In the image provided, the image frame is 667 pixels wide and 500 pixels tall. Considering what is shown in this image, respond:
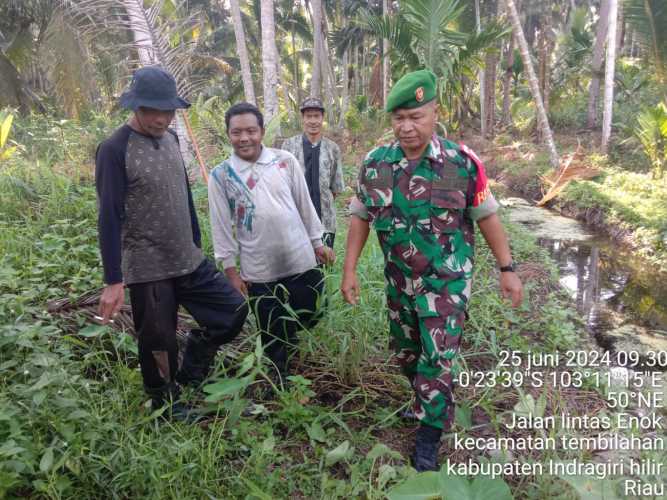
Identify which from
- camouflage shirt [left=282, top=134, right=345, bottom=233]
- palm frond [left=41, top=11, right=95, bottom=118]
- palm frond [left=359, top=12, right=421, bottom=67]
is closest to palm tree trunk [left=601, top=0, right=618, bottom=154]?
palm frond [left=359, top=12, right=421, bottom=67]

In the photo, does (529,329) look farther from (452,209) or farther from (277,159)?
(277,159)

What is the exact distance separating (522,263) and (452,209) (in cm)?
384

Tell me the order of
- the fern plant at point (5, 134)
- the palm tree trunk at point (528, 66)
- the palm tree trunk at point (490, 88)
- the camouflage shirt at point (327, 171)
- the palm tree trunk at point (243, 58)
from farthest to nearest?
the palm tree trunk at point (490, 88)
the palm tree trunk at point (243, 58)
the palm tree trunk at point (528, 66)
the fern plant at point (5, 134)
the camouflage shirt at point (327, 171)

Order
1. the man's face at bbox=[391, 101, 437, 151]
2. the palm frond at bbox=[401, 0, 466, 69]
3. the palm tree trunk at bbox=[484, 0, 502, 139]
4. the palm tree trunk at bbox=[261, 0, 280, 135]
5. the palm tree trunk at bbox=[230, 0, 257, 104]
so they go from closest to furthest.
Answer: the man's face at bbox=[391, 101, 437, 151] → the palm tree trunk at bbox=[261, 0, 280, 135] → the palm frond at bbox=[401, 0, 466, 69] → the palm tree trunk at bbox=[230, 0, 257, 104] → the palm tree trunk at bbox=[484, 0, 502, 139]

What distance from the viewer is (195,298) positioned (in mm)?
2402

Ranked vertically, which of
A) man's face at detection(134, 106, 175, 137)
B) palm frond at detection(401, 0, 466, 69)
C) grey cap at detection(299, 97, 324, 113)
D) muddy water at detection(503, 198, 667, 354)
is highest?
palm frond at detection(401, 0, 466, 69)

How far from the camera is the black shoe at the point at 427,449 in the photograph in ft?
6.94

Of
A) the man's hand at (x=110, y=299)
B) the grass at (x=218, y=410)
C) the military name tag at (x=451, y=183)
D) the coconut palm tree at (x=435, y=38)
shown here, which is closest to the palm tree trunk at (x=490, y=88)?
the coconut palm tree at (x=435, y=38)

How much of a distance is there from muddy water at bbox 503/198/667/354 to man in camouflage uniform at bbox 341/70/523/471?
282 cm

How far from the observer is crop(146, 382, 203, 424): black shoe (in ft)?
7.56

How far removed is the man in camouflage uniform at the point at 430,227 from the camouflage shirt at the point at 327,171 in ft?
5.31

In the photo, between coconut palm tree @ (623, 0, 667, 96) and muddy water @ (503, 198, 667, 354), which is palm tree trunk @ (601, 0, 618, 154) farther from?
muddy water @ (503, 198, 667, 354)

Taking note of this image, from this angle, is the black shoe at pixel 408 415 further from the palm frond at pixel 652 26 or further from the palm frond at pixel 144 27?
the palm frond at pixel 652 26

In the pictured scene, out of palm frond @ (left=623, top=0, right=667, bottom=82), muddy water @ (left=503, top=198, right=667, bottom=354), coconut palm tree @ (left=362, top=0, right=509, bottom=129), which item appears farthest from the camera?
palm frond @ (left=623, top=0, right=667, bottom=82)
